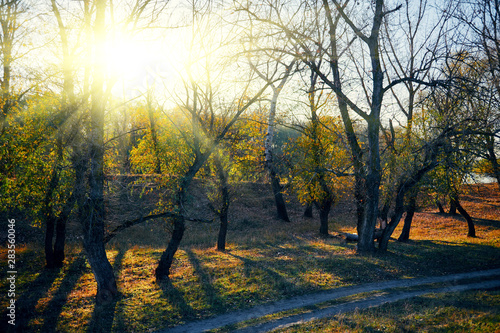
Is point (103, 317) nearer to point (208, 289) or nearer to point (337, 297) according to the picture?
point (208, 289)

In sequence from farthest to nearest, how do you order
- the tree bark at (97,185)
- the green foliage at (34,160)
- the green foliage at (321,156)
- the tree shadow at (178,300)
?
the green foliage at (321,156) < the green foliage at (34,160) < the tree bark at (97,185) < the tree shadow at (178,300)

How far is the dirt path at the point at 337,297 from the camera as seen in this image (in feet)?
27.3

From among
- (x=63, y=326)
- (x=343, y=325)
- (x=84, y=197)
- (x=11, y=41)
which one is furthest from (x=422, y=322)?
(x=11, y=41)

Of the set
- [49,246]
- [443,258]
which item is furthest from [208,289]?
[443,258]

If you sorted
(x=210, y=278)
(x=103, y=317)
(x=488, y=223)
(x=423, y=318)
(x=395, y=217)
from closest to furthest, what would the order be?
(x=423, y=318), (x=103, y=317), (x=210, y=278), (x=395, y=217), (x=488, y=223)

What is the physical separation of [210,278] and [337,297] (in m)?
4.67

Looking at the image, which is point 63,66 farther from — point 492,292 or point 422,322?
point 492,292

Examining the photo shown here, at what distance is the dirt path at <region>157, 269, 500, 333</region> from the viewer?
834cm

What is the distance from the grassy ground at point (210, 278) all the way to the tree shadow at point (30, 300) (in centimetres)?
3

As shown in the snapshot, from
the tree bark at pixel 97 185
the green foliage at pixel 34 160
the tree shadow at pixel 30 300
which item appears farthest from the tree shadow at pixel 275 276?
the green foliage at pixel 34 160

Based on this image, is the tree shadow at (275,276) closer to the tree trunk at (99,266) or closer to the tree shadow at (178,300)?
the tree shadow at (178,300)

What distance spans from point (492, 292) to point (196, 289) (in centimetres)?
956

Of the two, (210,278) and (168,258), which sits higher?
(168,258)

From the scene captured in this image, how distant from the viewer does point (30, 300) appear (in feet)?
32.8
